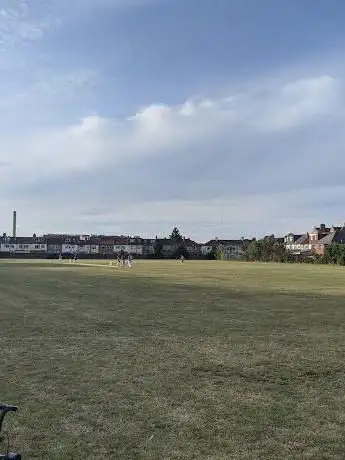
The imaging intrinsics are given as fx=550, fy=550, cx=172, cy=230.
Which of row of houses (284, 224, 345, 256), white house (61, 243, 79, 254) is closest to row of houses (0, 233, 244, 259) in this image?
white house (61, 243, 79, 254)

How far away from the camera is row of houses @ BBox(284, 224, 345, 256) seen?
116312 millimetres

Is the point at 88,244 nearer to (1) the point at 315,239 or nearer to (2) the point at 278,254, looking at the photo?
(1) the point at 315,239

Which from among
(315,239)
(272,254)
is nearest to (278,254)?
(272,254)

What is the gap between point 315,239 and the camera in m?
128

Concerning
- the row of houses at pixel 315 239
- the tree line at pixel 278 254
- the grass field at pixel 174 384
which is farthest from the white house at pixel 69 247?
the grass field at pixel 174 384

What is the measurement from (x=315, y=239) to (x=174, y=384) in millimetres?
125587

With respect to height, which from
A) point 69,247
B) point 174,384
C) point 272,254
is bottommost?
point 174,384

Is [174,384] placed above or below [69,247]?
below

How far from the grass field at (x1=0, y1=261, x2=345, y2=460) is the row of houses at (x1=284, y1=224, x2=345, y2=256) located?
98.1 m

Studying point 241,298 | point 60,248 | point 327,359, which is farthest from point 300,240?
point 327,359

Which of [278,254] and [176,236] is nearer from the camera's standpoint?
[278,254]

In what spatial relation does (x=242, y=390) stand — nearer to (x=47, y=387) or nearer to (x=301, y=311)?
(x=47, y=387)

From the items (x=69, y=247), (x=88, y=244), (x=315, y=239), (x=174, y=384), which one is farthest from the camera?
(x=88, y=244)

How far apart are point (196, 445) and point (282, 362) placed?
12.8ft
